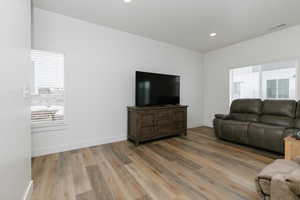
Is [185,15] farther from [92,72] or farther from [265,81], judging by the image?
[265,81]

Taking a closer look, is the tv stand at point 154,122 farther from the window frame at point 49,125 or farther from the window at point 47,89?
the window at point 47,89

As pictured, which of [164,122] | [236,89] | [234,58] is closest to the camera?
[164,122]

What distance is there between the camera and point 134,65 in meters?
3.54

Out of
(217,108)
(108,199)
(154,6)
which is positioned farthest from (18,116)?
(217,108)

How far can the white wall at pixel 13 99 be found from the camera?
965 millimetres

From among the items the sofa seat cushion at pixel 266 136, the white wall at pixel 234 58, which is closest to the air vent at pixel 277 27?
the white wall at pixel 234 58

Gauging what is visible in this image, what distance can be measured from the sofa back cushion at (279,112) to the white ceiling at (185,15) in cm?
175

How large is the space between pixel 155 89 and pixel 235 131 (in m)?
2.11

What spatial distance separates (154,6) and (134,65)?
144 cm

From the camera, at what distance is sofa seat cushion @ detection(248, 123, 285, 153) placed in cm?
252

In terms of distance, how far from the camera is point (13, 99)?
112 cm

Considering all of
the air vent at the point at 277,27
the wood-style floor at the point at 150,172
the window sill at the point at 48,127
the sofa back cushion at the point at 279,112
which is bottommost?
the wood-style floor at the point at 150,172

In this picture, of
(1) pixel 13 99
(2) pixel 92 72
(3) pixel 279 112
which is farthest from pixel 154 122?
(3) pixel 279 112

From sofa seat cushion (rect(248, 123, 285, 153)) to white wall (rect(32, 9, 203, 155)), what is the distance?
9.00 feet
